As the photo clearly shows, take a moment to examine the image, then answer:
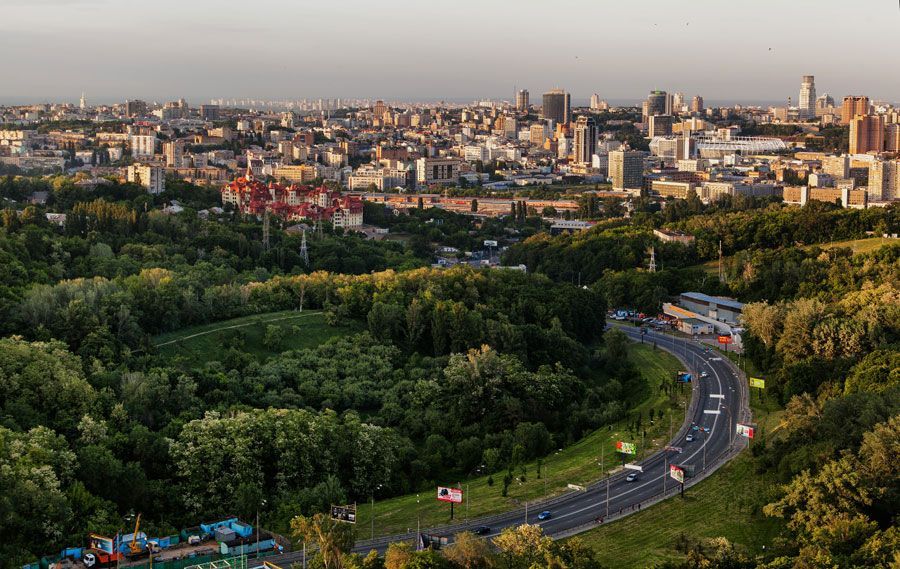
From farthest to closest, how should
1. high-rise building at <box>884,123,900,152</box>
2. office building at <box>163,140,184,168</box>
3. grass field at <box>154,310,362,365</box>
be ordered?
high-rise building at <box>884,123,900,152</box> < office building at <box>163,140,184,168</box> < grass field at <box>154,310,362,365</box>

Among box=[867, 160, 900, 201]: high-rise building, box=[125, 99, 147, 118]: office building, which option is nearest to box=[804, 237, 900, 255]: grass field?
box=[867, 160, 900, 201]: high-rise building

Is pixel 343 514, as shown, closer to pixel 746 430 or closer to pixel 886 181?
pixel 746 430

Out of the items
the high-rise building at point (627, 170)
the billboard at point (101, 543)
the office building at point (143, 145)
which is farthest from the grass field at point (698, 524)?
the office building at point (143, 145)

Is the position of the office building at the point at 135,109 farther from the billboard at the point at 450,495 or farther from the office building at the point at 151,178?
the billboard at the point at 450,495

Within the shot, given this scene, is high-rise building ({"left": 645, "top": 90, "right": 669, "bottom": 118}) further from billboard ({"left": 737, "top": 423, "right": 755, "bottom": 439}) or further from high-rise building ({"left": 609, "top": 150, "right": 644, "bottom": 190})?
billboard ({"left": 737, "top": 423, "right": 755, "bottom": 439})

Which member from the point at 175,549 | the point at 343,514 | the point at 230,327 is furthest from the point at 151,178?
the point at 343,514
